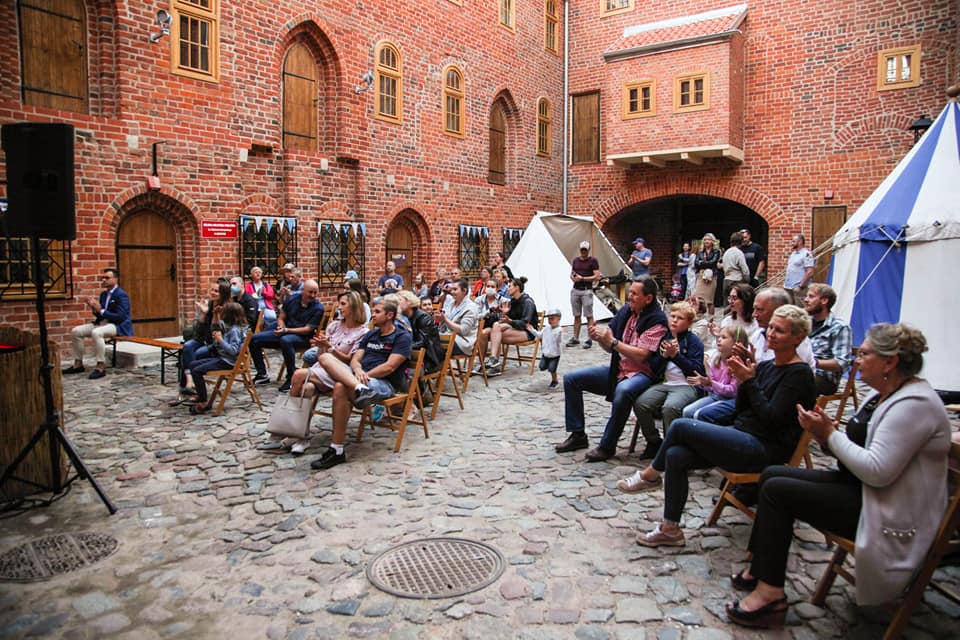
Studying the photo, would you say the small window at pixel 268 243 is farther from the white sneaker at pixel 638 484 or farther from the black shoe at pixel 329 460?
the white sneaker at pixel 638 484

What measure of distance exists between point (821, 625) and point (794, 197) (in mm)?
15996

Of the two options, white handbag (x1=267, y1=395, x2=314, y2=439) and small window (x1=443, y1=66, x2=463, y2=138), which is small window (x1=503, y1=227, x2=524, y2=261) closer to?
small window (x1=443, y1=66, x2=463, y2=138)

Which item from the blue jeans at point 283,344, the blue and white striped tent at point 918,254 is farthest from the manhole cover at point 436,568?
the blue and white striped tent at point 918,254

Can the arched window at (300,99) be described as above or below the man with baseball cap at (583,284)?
above

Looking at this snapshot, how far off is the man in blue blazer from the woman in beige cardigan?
29.6ft

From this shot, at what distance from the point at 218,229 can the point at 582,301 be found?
6.58m

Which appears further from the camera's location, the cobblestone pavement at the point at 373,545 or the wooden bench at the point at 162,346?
the wooden bench at the point at 162,346

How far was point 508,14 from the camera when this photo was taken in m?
17.9

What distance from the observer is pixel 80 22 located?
979cm

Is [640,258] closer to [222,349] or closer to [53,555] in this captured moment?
[222,349]

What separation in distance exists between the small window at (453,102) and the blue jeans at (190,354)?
1001 centimetres

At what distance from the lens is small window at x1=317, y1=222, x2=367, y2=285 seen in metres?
13.1

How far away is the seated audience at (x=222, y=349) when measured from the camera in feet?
22.8

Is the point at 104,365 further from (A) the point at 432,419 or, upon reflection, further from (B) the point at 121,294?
(A) the point at 432,419
